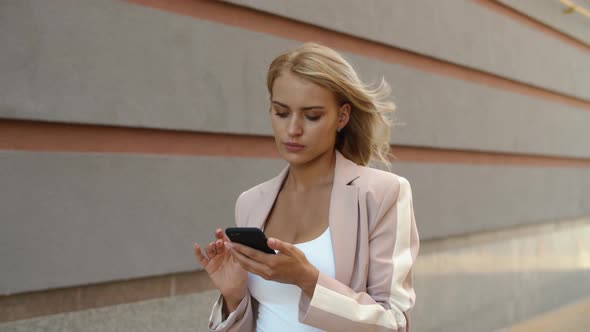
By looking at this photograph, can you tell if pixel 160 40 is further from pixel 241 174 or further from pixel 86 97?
pixel 241 174

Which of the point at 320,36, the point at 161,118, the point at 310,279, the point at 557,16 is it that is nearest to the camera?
the point at 310,279

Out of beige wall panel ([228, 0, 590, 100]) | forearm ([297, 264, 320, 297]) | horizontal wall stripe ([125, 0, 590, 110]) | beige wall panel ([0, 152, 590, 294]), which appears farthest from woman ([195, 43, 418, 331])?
beige wall panel ([228, 0, 590, 100])

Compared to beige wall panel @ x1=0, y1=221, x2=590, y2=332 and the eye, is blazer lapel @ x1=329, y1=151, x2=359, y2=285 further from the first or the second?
beige wall panel @ x1=0, y1=221, x2=590, y2=332

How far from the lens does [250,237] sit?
5.63ft

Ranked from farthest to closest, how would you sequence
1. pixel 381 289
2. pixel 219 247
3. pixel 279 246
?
pixel 219 247 → pixel 381 289 → pixel 279 246

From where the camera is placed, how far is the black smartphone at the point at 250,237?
1692mm

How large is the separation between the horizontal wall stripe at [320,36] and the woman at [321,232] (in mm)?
1786

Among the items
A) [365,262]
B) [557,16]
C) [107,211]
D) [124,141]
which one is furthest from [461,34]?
[365,262]

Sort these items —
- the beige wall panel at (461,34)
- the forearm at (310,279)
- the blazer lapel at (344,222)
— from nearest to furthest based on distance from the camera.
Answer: the forearm at (310,279) → the blazer lapel at (344,222) → the beige wall panel at (461,34)

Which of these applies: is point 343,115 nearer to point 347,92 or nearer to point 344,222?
point 347,92

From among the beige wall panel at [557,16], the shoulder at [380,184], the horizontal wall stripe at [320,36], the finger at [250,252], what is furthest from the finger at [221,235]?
the beige wall panel at [557,16]

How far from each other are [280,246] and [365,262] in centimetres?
34

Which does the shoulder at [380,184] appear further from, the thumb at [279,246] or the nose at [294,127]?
the thumb at [279,246]

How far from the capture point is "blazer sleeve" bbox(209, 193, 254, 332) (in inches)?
79.7
